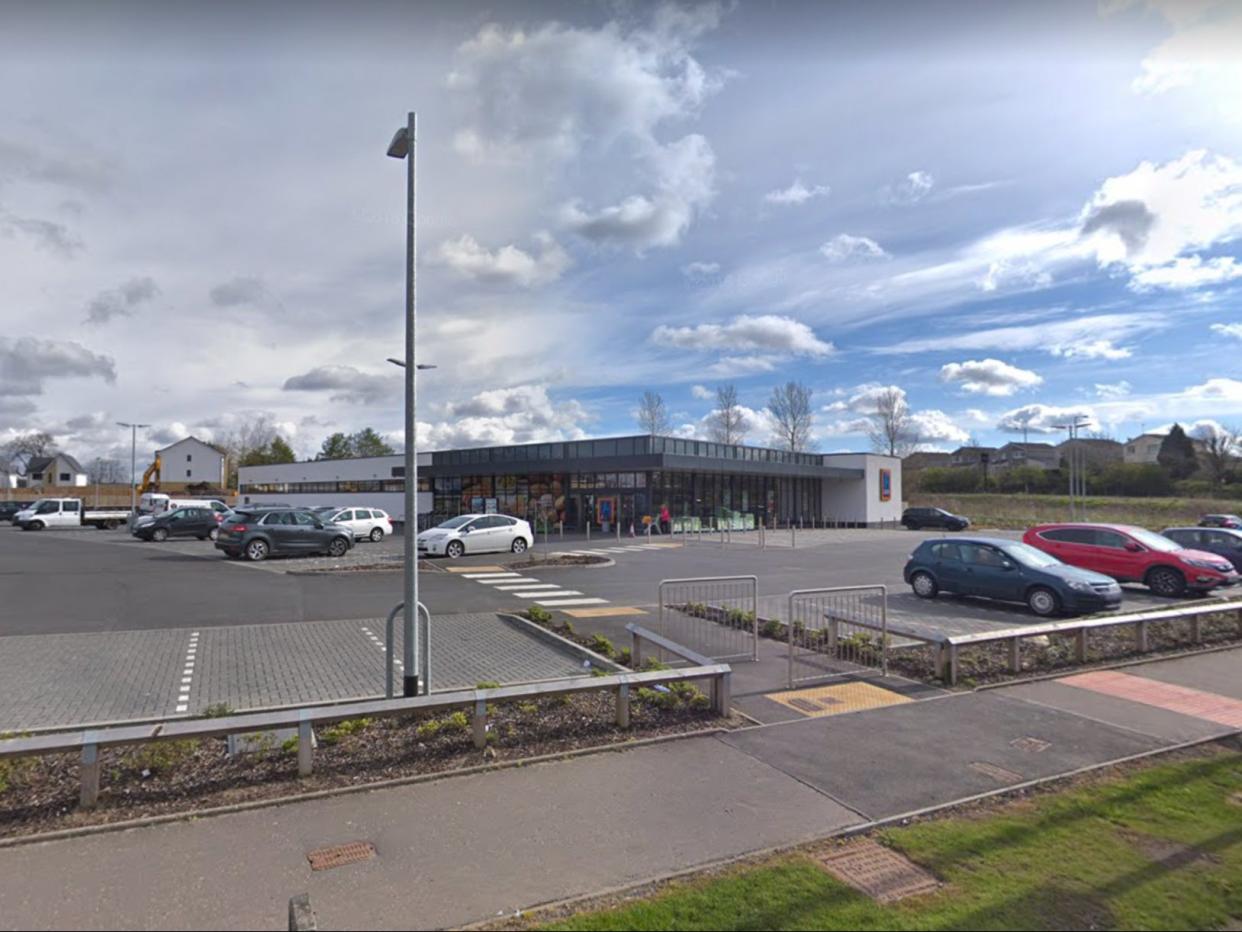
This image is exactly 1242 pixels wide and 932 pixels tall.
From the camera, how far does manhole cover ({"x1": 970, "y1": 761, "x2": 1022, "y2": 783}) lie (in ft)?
17.6

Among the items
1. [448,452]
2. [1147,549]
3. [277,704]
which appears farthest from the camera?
[448,452]

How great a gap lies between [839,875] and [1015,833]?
137 cm

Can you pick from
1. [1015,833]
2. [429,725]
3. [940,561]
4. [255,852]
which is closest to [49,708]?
[429,725]

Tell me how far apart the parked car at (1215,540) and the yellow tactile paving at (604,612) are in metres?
16.9

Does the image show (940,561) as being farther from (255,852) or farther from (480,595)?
(255,852)

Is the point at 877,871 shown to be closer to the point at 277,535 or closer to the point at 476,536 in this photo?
the point at 476,536

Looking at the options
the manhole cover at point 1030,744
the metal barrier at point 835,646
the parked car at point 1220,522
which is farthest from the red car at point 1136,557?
the parked car at point 1220,522

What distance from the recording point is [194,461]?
9200 cm

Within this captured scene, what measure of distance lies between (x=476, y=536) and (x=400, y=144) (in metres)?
Answer: 19.4

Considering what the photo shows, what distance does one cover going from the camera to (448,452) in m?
50.0

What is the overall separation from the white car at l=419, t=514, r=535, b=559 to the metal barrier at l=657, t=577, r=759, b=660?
12185mm

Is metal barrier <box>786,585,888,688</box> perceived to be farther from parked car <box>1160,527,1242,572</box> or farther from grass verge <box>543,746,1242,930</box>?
parked car <box>1160,527,1242,572</box>

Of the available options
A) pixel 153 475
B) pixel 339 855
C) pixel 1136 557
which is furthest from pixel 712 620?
pixel 153 475

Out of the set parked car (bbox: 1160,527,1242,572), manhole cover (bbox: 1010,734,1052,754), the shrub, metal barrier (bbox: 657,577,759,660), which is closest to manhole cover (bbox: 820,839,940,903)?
manhole cover (bbox: 1010,734,1052,754)
